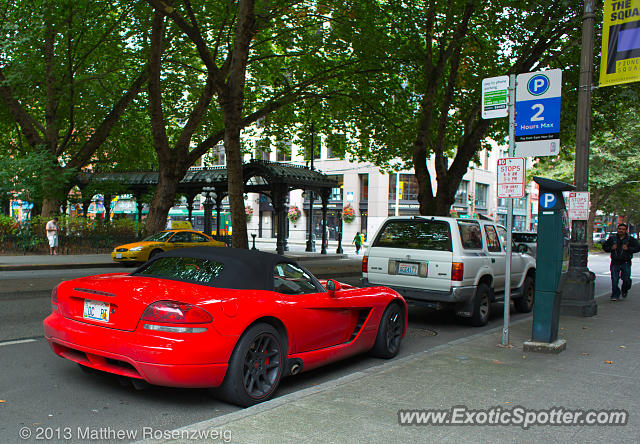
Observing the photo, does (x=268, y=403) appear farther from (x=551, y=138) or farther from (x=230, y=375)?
(x=551, y=138)

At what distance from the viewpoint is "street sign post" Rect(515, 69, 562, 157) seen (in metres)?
8.03

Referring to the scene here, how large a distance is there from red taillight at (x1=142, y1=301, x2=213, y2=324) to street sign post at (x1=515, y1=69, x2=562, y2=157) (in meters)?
A: 5.78

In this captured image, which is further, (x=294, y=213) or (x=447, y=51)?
(x=294, y=213)

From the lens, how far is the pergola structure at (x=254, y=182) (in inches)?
1089

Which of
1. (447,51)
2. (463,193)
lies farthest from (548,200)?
(463,193)

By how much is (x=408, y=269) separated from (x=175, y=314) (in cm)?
528

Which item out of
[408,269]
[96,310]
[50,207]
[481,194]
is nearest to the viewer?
[96,310]

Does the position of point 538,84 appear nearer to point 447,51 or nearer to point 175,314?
point 175,314

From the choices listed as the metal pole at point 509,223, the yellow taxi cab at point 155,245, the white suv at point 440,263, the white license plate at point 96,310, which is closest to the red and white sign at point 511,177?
the metal pole at point 509,223

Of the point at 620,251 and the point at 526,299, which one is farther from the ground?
the point at 620,251

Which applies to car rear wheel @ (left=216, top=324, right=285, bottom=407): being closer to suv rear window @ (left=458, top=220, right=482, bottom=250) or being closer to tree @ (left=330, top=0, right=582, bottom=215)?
suv rear window @ (left=458, top=220, right=482, bottom=250)

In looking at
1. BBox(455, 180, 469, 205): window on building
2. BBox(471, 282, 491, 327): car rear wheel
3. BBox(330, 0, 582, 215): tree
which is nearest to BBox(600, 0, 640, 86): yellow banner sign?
BBox(330, 0, 582, 215): tree

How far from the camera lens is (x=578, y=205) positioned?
1112 centimetres

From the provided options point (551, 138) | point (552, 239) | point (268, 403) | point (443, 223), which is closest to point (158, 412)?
point (268, 403)
